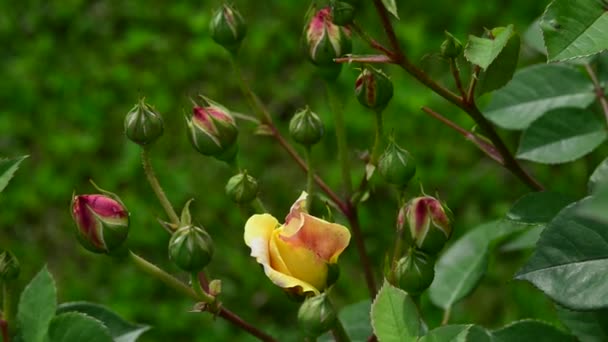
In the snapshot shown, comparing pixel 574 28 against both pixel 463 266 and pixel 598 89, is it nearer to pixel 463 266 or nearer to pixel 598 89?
pixel 598 89

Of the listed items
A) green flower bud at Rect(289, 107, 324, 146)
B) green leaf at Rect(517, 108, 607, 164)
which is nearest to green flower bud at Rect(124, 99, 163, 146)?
green flower bud at Rect(289, 107, 324, 146)

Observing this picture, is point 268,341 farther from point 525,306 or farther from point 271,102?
point 271,102

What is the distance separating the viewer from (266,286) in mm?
2199

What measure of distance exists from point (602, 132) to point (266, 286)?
4.44ft

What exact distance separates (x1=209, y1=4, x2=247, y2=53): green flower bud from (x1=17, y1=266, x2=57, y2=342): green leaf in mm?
276

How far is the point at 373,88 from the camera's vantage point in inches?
30.3

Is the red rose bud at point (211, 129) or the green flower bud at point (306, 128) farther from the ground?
the red rose bud at point (211, 129)

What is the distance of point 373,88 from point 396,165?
0.22ft

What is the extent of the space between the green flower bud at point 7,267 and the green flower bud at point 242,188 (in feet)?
0.57

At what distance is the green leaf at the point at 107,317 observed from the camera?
0.79 metres

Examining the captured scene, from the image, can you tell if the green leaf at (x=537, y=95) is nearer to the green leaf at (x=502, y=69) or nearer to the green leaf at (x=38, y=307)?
the green leaf at (x=502, y=69)

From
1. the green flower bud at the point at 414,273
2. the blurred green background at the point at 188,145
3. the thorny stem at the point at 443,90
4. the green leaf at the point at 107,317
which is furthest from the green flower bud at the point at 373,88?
the blurred green background at the point at 188,145

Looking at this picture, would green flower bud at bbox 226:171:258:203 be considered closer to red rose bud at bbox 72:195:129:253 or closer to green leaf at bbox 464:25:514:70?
red rose bud at bbox 72:195:129:253

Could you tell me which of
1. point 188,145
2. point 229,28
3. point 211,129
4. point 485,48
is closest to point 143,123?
point 211,129
